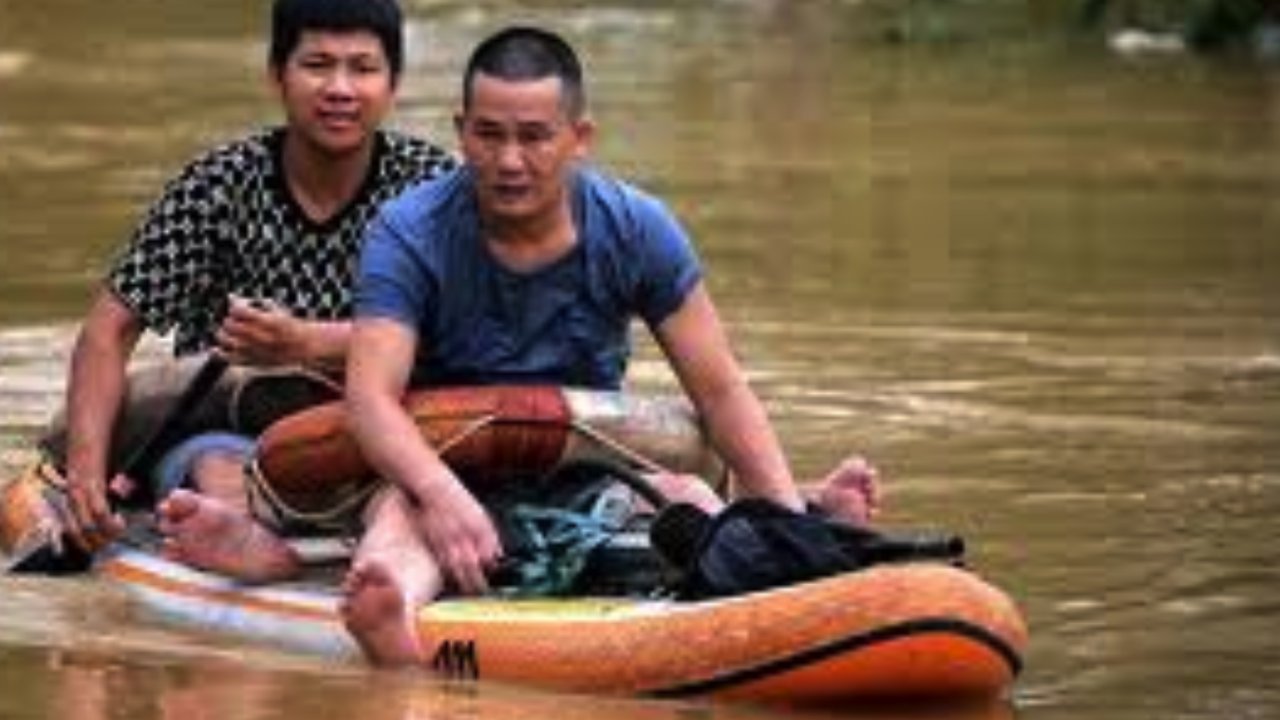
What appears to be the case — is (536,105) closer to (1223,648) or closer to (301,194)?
(301,194)

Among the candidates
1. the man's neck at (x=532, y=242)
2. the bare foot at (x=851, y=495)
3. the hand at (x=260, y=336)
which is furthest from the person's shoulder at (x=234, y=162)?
the bare foot at (x=851, y=495)

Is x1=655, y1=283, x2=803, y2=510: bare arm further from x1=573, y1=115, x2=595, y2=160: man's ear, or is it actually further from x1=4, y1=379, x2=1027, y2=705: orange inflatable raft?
x1=573, y1=115, x2=595, y2=160: man's ear

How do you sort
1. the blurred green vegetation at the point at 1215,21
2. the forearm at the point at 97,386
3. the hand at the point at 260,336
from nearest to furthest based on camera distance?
the hand at the point at 260,336, the forearm at the point at 97,386, the blurred green vegetation at the point at 1215,21

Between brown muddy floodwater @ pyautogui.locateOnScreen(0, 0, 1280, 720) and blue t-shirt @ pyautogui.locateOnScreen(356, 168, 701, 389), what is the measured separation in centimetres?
68

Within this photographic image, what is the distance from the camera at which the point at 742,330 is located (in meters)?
12.3

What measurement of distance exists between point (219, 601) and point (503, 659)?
927mm

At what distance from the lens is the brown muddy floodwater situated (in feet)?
23.2

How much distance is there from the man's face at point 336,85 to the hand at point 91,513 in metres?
0.84

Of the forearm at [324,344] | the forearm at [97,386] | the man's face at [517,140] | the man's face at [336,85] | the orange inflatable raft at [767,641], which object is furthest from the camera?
the forearm at [97,386]

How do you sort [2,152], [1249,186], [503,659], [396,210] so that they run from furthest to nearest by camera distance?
[2,152]
[1249,186]
[396,210]
[503,659]

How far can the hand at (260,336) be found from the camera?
715 cm

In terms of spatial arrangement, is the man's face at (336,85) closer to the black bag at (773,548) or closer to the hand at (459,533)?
the hand at (459,533)

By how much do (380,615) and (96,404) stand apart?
1.22m

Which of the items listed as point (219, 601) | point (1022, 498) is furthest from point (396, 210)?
point (1022, 498)
